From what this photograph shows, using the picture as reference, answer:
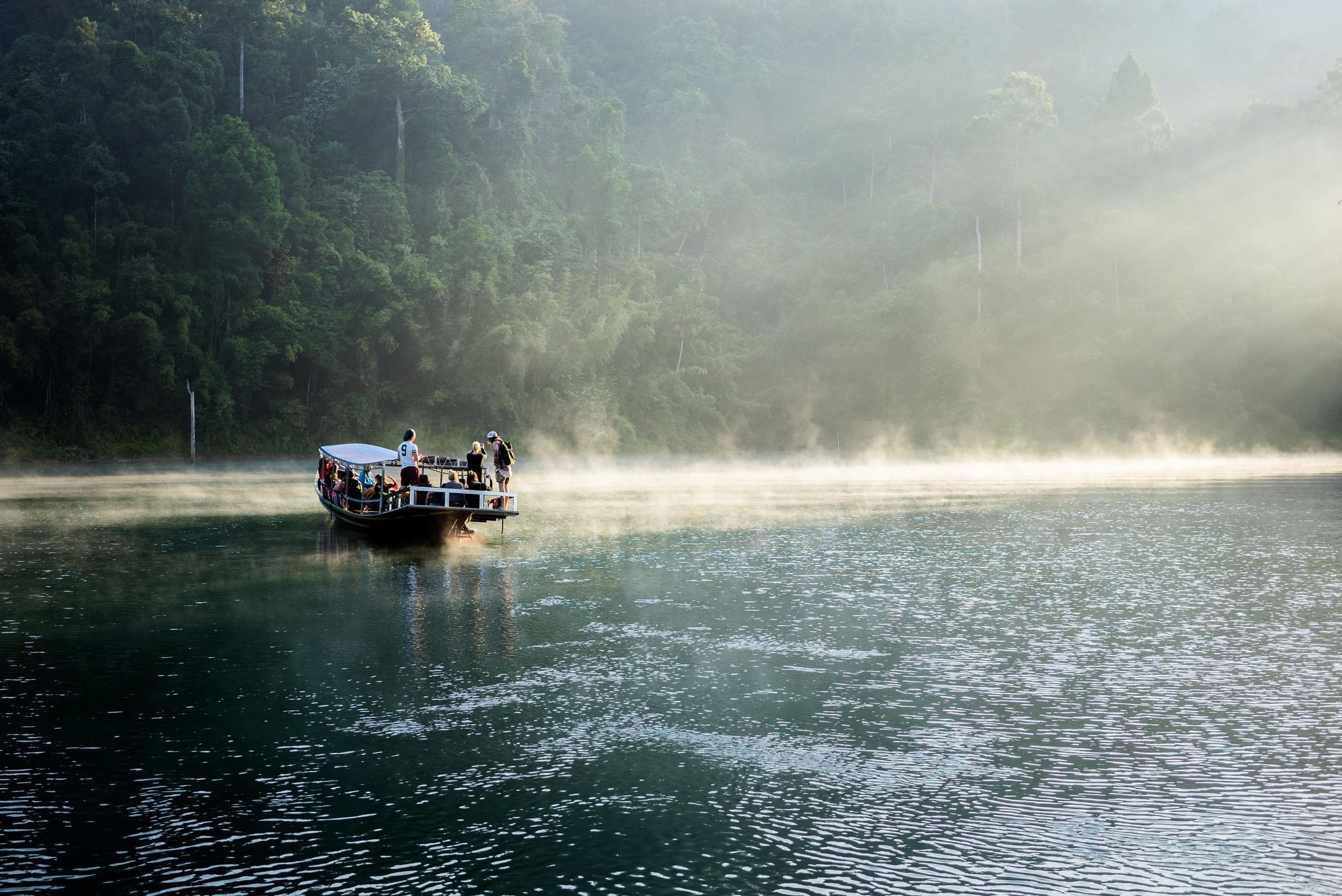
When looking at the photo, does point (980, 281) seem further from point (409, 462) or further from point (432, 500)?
point (432, 500)

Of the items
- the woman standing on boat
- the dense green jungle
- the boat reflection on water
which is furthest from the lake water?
the dense green jungle

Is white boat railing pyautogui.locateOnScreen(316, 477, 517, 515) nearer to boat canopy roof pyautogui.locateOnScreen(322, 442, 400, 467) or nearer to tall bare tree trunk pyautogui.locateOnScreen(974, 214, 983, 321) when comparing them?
boat canopy roof pyautogui.locateOnScreen(322, 442, 400, 467)

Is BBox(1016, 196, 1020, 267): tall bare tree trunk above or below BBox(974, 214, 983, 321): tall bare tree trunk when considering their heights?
above

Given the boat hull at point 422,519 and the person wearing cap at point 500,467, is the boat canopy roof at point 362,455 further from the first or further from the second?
the person wearing cap at point 500,467

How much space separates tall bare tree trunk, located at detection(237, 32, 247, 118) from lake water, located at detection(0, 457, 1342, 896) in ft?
183

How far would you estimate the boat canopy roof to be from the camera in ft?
93.9

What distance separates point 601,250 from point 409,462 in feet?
190

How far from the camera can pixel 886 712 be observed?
38.2 ft

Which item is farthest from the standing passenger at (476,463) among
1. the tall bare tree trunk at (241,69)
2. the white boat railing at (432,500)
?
the tall bare tree trunk at (241,69)

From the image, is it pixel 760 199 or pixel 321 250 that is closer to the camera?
pixel 321 250

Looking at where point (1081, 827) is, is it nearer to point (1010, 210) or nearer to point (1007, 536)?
point (1007, 536)

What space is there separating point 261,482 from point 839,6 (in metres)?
99.6

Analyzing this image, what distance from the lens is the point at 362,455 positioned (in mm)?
29719

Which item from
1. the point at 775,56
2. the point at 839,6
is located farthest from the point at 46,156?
the point at 839,6
